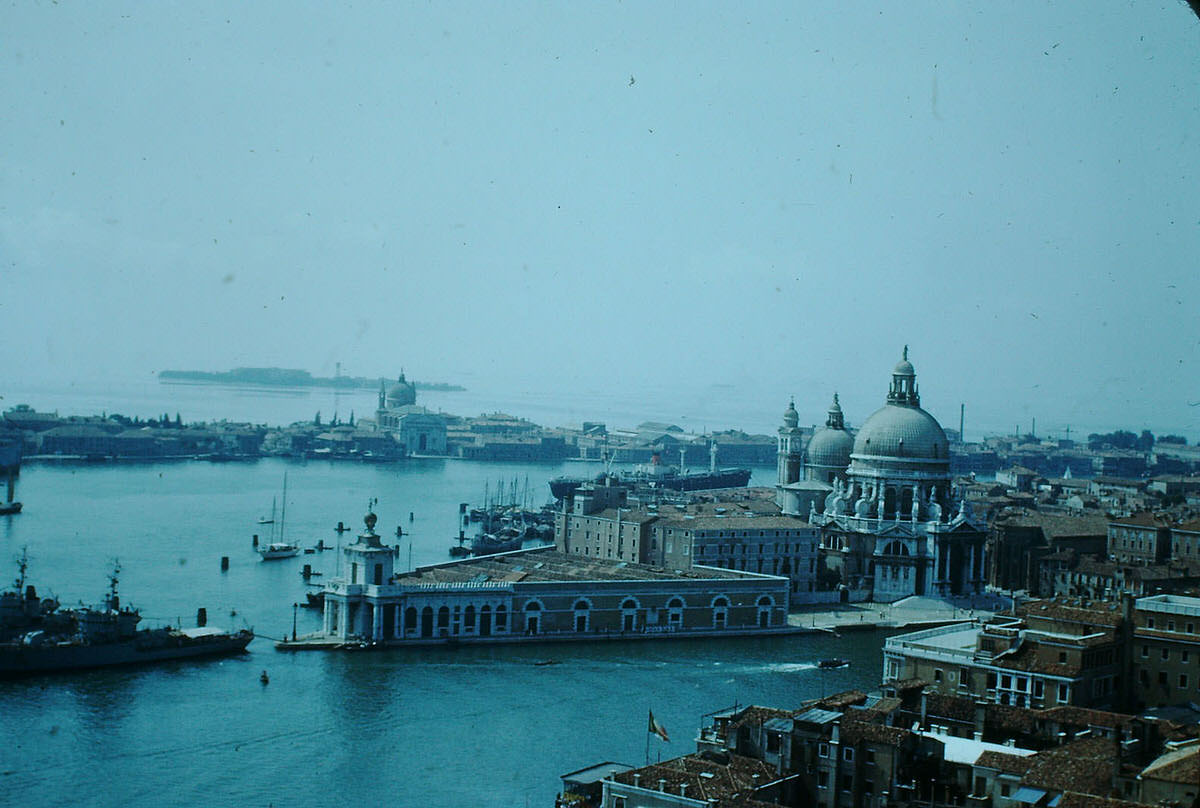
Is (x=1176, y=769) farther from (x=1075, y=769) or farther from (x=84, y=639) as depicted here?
(x=84, y=639)

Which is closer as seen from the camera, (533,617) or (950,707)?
(950,707)

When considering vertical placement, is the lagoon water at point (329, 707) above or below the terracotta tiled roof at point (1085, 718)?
below

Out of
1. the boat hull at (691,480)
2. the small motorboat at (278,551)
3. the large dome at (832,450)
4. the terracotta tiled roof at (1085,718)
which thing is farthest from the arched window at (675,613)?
the boat hull at (691,480)

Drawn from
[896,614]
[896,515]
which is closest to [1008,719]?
[896,614]

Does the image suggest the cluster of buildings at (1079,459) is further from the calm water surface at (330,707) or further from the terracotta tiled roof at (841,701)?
the terracotta tiled roof at (841,701)

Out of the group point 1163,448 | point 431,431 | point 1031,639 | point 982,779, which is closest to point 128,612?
point 1031,639

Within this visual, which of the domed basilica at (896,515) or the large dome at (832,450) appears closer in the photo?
the domed basilica at (896,515)
